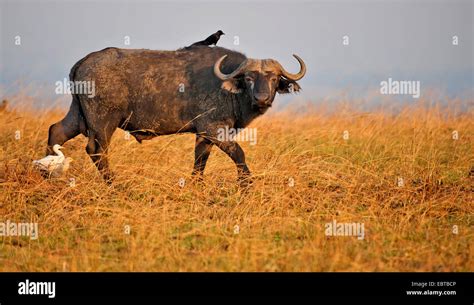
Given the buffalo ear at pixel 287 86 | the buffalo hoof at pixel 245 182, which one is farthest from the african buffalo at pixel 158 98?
the buffalo hoof at pixel 245 182

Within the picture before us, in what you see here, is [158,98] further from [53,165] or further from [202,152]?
[53,165]

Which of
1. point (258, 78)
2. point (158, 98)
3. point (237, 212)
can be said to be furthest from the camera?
point (158, 98)

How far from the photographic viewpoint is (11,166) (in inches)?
353

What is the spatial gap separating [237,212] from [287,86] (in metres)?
2.50

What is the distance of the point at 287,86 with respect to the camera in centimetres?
925

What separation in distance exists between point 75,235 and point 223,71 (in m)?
3.37

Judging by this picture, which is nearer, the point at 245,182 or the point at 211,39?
the point at 245,182

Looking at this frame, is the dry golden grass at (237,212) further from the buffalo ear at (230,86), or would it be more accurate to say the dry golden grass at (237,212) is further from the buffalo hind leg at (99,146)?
the buffalo ear at (230,86)

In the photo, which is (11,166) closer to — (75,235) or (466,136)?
(75,235)

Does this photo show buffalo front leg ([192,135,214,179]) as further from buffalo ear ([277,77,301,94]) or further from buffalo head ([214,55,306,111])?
buffalo ear ([277,77,301,94])

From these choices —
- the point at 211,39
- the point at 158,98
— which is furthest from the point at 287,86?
the point at 158,98

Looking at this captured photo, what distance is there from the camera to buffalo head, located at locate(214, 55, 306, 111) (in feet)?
27.7
